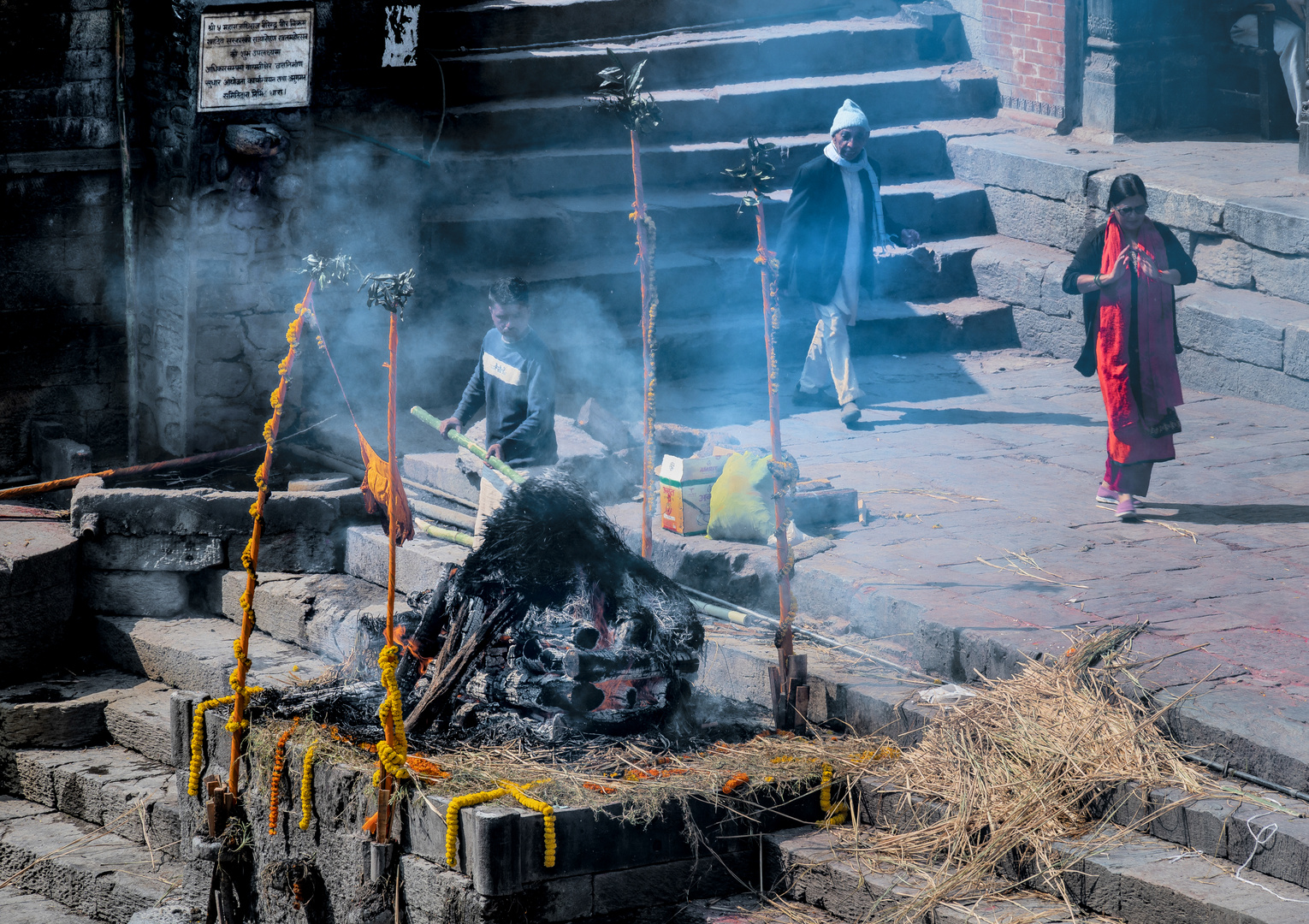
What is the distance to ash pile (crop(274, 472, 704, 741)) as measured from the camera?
5605 millimetres

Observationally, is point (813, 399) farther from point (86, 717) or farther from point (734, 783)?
point (734, 783)

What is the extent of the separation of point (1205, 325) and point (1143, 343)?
2691 millimetres

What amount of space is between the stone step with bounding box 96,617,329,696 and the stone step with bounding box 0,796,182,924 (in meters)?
0.86

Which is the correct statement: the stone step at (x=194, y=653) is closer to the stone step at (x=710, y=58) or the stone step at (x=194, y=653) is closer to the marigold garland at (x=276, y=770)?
the marigold garland at (x=276, y=770)

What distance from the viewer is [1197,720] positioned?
5105 mm

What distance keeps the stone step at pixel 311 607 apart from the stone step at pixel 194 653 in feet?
0.23

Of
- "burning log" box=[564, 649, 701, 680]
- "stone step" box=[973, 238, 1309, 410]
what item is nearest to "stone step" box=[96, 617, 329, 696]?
"burning log" box=[564, 649, 701, 680]

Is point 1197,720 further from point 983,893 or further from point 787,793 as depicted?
point 787,793

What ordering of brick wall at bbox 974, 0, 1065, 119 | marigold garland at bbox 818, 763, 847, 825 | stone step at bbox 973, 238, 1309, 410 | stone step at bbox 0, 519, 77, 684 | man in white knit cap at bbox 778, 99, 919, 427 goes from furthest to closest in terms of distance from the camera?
1. brick wall at bbox 974, 0, 1065, 119
2. man in white knit cap at bbox 778, 99, 919, 427
3. stone step at bbox 973, 238, 1309, 410
4. stone step at bbox 0, 519, 77, 684
5. marigold garland at bbox 818, 763, 847, 825

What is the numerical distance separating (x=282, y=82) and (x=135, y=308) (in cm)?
175

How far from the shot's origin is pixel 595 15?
13047mm

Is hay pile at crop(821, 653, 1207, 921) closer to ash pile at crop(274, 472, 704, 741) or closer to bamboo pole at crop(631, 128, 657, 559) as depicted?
ash pile at crop(274, 472, 704, 741)

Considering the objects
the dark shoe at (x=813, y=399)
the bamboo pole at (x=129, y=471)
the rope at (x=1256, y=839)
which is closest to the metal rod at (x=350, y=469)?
the bamboo pole at (x=129, y=471)

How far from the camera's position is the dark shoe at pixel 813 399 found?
10367 mm
